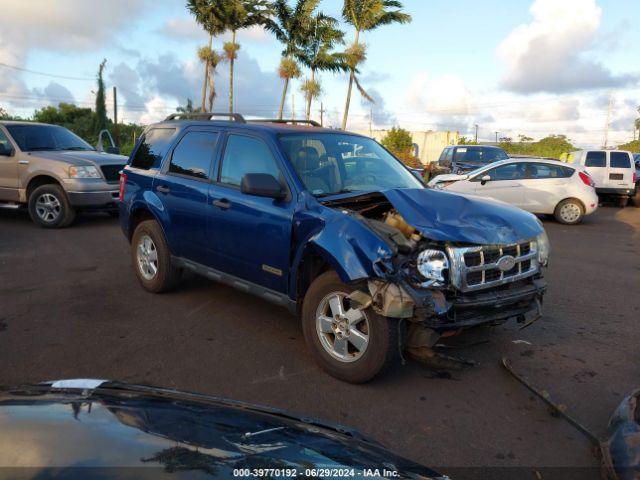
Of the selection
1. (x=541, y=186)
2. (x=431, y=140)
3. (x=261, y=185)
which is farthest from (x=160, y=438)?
(x=431, y=140)

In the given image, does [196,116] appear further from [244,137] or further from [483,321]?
[483,321]

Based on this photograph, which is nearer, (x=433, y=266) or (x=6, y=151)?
(x=433, y=266)

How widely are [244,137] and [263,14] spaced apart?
30972 millimetres

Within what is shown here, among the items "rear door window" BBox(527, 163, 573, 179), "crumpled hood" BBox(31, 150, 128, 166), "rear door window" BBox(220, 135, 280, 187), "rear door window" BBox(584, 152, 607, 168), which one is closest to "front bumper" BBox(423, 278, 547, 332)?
"rear door window" BBox(220, 135, 280, 187)

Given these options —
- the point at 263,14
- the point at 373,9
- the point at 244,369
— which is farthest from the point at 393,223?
the point at 263,14

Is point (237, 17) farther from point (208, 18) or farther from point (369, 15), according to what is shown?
point (369, 15)

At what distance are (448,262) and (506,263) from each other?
1.81 feet

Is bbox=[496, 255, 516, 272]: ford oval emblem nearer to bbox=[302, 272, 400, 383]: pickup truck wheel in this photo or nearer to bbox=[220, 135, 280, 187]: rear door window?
bbox=[302, 272, 400, 383]: pickup truck wheel

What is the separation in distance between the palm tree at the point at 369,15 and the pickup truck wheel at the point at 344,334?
3002cm

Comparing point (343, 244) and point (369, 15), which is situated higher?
point (369, 15)

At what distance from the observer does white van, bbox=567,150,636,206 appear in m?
16.8

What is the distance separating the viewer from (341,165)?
4.80 meters

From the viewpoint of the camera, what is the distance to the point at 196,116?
605 centimetres

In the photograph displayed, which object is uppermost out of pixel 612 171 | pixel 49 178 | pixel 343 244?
pixel 612 171
